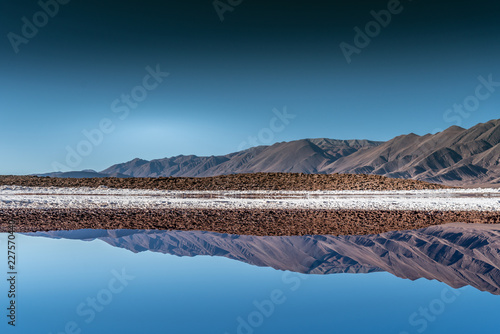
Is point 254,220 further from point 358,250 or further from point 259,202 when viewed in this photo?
point 259,202

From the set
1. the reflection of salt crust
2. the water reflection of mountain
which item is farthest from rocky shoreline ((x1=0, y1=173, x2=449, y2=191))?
the water reflection of mountain

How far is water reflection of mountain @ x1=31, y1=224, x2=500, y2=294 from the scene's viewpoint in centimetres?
801

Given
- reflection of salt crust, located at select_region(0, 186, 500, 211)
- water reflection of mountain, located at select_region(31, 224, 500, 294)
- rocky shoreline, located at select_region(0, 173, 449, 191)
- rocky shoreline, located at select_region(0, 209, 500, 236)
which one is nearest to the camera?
water reflection of mountain, located at select_region(31, 224, 500, 294)

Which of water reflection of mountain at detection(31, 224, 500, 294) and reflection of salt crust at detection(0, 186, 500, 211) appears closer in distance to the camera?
water reflection of mountain at detection(31, 224, 500, 294)

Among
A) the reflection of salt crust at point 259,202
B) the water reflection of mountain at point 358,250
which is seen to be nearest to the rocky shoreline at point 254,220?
the water reflection of mountain at point 358,250

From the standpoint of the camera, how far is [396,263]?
855 centimetres

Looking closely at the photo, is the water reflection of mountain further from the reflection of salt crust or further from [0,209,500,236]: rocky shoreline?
the reflection of salt crust

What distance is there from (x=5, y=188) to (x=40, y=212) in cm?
2807

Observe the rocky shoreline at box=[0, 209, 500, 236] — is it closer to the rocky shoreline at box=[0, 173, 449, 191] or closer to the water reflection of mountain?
the water reflection of mountain

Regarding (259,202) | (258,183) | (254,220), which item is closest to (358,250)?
(254,220)

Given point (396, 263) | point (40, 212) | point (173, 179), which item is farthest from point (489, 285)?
point (173, 179)

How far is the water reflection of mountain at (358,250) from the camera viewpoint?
8.01 meters

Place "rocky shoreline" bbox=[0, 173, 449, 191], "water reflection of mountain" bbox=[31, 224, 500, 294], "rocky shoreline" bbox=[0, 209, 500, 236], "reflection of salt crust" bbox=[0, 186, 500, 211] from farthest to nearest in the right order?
"rocky shoreline" bbox=[0, 173, 449, 191]
"reflection of salt crust" bbox=[0, 186, 500, 211]
"rocky shoreline" bbox=[0, 209, 500, 236]
"water reflection of mountain" bbox=[31, 224, 500, 294]

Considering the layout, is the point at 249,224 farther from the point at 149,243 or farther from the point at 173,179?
the point at 173,179
